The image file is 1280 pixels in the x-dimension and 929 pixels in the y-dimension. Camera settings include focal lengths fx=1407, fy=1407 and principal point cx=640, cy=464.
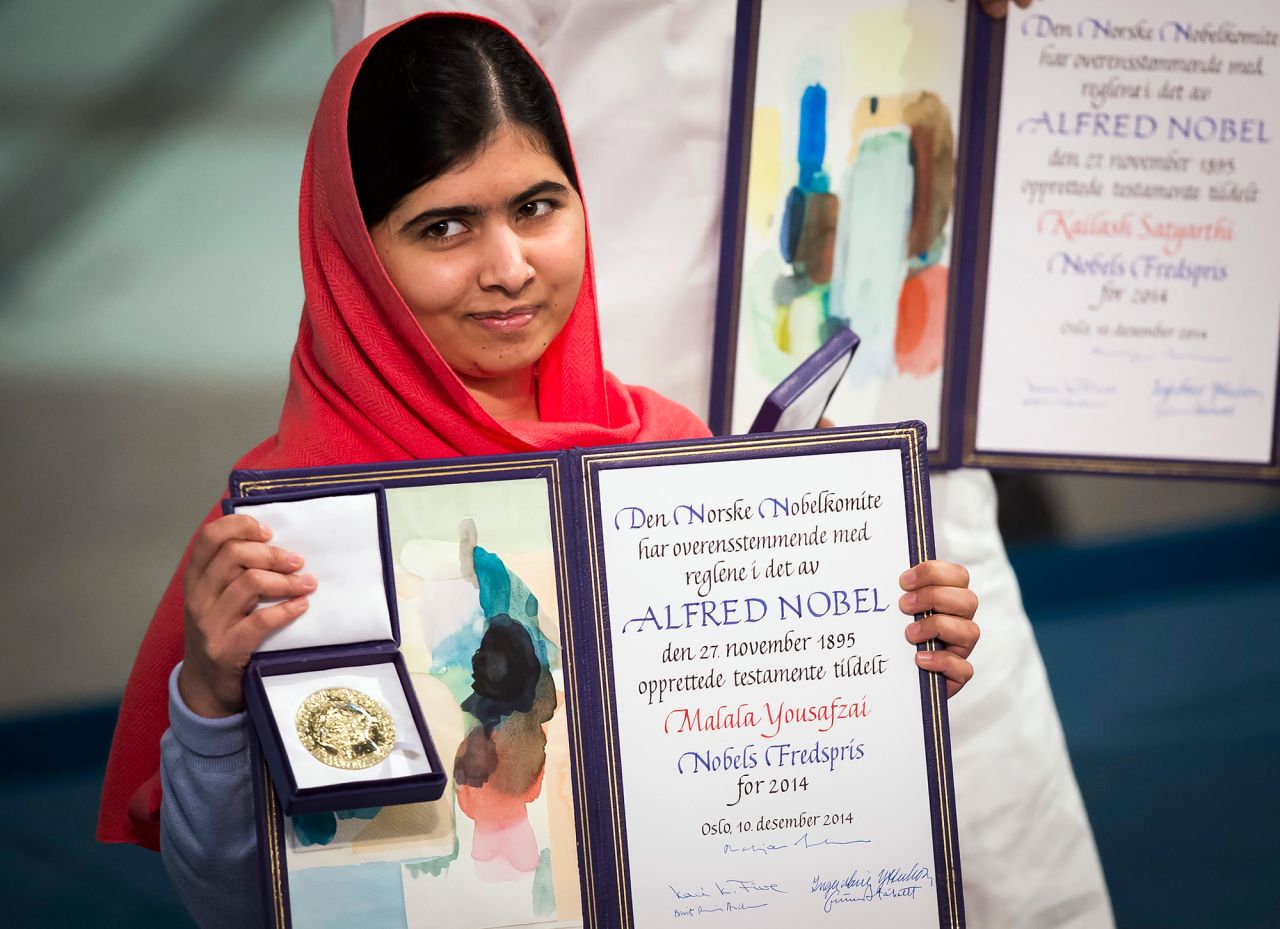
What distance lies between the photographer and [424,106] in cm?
139

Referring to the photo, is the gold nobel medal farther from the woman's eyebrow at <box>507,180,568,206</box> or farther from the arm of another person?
the woman's eyebrow at <box>507,180,568,206</box>

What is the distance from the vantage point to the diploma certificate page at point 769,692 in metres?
1.32

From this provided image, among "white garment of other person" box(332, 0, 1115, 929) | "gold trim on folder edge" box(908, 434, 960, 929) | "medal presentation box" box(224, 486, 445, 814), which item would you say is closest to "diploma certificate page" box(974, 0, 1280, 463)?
"white garment of other person" box(332, 0, 1115, 929)

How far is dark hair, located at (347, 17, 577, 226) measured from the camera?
139cm

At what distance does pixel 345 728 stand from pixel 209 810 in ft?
0.68

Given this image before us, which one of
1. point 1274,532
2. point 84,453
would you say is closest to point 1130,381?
point 84,453

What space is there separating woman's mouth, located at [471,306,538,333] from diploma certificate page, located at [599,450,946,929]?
233 mm

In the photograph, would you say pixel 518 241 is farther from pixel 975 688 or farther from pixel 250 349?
pixel 250 349

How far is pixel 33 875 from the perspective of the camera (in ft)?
11.6

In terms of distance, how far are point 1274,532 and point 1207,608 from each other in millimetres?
754

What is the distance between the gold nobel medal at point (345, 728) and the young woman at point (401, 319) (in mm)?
98

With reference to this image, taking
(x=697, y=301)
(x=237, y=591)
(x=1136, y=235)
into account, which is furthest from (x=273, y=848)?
(x=1136, y=235)

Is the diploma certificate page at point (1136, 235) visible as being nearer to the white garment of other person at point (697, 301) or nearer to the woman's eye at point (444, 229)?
the white garment of other person at point (697, 301)

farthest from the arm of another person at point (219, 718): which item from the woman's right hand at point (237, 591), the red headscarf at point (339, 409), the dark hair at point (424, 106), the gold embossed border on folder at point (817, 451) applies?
the dark hair at point (424, 106)
